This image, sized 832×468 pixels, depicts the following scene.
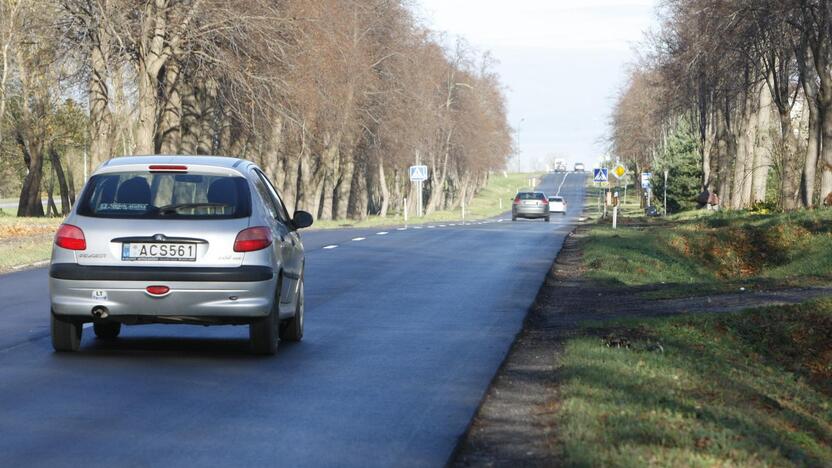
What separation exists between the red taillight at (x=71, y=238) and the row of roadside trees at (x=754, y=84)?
961 inches

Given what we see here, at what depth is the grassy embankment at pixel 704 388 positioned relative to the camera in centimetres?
701

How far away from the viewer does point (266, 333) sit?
11.4m

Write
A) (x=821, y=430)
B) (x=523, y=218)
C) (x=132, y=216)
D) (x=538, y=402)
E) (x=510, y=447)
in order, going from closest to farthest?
(x=510, y=447) < (x=821, y=430) < (x=538, y=402) < (x=132, y=216) < (x=523, y=218)

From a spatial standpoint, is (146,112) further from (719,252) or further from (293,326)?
(293,326)

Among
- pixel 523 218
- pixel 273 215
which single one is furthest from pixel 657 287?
pixel 523 218

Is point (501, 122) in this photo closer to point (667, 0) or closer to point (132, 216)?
point (667, 0)

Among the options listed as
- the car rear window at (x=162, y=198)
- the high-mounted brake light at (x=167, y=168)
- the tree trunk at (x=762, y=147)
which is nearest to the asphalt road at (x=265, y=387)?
the car rear window at (x=162, y=198)

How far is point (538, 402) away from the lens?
9.12 m

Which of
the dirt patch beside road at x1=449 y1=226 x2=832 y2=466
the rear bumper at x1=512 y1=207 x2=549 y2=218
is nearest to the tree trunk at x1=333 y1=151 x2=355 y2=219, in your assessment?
the rear bumper at x1=512 y1=207 x2=549 y2=218

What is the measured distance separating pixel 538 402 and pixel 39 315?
763cm

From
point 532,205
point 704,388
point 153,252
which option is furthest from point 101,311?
point 532,205

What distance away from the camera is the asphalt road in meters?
7.50

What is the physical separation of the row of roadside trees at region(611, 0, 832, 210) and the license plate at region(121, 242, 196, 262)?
951 inches

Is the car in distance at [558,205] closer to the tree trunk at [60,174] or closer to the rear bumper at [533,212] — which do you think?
the rear bumper at [533,212]
